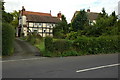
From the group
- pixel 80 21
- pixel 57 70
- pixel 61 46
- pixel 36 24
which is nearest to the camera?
pixel 57 70

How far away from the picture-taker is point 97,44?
16.3 m

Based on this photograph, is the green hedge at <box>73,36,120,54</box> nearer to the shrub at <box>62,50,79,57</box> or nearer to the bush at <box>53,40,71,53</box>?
the shrub at <box>62,50,79,57</box>

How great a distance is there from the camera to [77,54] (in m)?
14.9

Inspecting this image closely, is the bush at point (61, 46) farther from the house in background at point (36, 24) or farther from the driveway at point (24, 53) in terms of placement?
the house in background at point (36, 24)

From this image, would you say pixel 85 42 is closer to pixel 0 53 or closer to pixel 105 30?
pixel 0 53

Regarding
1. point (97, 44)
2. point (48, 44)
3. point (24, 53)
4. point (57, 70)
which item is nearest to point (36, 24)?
point (24, 53)

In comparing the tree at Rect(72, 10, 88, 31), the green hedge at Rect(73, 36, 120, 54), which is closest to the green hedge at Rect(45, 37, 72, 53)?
the green hedge at Rect(73, 36, 120, 54)

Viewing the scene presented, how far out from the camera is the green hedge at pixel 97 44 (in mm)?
15602

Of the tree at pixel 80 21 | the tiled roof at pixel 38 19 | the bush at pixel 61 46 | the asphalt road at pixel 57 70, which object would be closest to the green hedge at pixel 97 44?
the bush at pixel 61 46

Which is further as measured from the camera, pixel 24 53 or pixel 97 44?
pixel 97 44

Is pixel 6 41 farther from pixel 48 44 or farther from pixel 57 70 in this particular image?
pixel 57 70

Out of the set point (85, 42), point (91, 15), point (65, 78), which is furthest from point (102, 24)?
point (91, 15)

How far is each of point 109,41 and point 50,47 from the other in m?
7.54

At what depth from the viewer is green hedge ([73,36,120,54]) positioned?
15.6m
